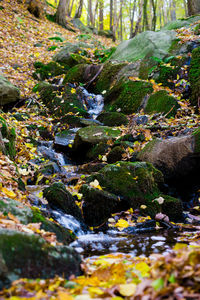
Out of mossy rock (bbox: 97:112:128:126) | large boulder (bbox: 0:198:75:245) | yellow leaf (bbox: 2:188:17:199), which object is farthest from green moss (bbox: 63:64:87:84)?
large boulder (bbox: 0:198:75:245)

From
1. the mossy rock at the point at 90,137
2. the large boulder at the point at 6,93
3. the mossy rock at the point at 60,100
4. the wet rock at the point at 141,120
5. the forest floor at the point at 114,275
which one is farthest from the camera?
the mossy rock at the point at 60,100

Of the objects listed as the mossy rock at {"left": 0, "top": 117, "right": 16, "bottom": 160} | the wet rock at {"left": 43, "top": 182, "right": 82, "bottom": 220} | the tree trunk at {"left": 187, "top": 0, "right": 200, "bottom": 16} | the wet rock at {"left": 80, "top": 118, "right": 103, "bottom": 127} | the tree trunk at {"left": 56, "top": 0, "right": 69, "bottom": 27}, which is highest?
the tree trunk at {"left": 56, "top": 0, "right": 69, "bottom": 27}

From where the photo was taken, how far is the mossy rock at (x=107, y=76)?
9.92 m

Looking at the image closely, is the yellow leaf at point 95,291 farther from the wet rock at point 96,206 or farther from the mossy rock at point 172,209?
the mossy rock at point 172,209

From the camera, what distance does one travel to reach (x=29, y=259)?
1550mm

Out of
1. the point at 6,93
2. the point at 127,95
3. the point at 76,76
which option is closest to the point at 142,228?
the point at 127,95

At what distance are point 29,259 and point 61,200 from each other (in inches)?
80.3

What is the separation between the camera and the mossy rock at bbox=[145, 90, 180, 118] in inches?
280

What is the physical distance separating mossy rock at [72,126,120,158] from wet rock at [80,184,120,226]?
2654mm

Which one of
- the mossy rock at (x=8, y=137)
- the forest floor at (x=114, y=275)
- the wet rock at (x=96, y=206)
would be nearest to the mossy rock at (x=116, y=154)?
the forest floor at (x=114, y=275)

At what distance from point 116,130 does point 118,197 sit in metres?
3.06

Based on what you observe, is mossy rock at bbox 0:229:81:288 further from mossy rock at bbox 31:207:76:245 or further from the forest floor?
mossy rock at bbox 31:207:76:245

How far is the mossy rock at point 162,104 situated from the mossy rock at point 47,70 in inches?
220

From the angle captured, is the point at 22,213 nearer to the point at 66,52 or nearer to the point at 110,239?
the point at 110,239
